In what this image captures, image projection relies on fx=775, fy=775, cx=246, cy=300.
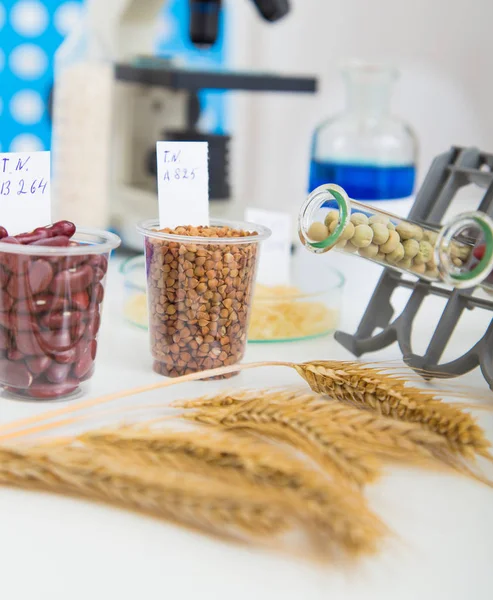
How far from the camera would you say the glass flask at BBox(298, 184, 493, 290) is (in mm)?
652

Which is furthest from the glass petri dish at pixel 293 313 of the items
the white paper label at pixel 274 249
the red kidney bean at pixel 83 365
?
the red kidney bean at pixel 83 365

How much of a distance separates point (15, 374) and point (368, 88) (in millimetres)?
893

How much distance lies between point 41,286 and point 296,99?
5.16 feet

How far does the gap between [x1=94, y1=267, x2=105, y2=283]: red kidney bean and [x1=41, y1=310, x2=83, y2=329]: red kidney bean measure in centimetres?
4

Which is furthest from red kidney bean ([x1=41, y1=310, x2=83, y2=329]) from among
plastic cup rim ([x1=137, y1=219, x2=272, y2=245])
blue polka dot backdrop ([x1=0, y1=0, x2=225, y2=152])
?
blue polka dot backdrop ([x1=0, y1=0, x2=225, y2=152])

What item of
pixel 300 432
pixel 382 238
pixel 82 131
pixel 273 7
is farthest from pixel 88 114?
pixel 300 432

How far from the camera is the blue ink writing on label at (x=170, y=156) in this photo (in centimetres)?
81

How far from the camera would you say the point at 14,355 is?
0.72 meters

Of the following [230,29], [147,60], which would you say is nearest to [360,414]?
[147,60]

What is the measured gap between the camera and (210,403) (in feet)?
2.23

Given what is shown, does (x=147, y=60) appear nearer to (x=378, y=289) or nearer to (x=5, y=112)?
(x=5, y=112)

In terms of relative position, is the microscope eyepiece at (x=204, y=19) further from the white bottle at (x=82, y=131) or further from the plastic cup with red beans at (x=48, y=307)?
the plastic cup with red beans at (x=48, y=307)

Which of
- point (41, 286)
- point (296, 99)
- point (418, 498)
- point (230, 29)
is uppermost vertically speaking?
point (230, 29)

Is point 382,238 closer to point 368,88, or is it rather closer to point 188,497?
point 188,497
